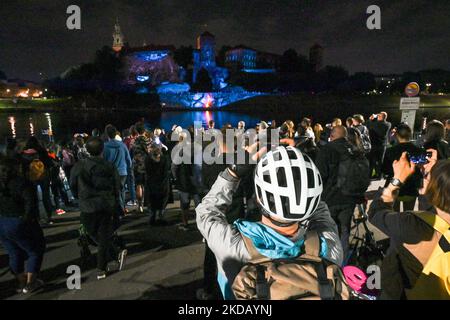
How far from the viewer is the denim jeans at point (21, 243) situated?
3.78 metres

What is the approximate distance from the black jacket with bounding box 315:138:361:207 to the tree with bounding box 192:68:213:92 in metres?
101

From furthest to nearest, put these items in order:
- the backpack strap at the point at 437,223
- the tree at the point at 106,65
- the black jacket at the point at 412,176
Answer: the tree at the point at 106,65, the black jacket at the point at 412,176, the backpack strap at the point at 437,223

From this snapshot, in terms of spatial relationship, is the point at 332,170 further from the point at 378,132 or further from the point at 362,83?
the point at 362,83

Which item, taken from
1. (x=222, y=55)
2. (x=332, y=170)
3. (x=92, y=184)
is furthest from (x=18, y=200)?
(x=222, y=55)

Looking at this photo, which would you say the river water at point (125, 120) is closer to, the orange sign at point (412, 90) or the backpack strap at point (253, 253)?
the orange sign at point (412, 90)

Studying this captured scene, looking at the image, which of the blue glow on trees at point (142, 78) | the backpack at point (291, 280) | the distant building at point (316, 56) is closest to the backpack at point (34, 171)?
the backpack at point (291, 280)

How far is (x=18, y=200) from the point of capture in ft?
12.5

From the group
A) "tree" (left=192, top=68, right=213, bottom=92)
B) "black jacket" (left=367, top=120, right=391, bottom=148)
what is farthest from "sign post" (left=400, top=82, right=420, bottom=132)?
"tree" (left=192, top=68, right=213, bottom=92)

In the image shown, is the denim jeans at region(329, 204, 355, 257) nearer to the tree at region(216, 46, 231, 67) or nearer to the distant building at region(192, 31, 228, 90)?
the distant building at region(192, 31, 228, 90)

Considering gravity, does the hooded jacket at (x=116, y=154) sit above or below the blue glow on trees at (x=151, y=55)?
below

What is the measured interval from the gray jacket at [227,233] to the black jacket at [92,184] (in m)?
2.75
